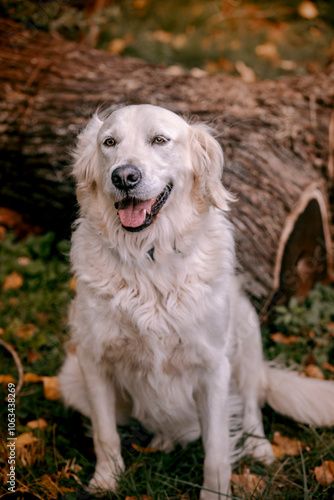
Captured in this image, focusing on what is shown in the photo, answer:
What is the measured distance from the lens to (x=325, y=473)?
2062mm

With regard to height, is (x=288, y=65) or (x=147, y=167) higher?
(x=288, y=65)

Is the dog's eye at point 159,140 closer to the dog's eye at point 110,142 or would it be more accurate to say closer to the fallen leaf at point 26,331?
the dog's eye at point 110,142

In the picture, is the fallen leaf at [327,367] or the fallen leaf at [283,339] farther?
the fallen leaf at [283,339]

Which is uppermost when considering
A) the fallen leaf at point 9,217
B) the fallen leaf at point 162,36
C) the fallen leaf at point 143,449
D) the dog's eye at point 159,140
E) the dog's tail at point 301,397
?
the fallen leaf at point 162,36

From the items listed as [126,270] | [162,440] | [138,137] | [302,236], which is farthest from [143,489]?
[302,236]

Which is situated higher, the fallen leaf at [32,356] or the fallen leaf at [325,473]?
the fallen leaf at [325,473]

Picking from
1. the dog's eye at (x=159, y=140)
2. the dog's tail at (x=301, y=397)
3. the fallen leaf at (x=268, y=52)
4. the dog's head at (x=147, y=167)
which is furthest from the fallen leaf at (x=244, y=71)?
the dog's tail at (x=301, y=397)

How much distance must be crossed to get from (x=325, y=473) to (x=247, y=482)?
0.36 m

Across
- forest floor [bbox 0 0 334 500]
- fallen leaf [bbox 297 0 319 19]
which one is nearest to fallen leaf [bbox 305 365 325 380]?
forest floor [bbox 0 0 334 500]

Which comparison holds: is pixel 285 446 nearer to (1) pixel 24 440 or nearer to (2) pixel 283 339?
(2) pixel 283 339

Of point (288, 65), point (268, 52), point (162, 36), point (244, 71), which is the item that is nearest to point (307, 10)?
point (268, 52)

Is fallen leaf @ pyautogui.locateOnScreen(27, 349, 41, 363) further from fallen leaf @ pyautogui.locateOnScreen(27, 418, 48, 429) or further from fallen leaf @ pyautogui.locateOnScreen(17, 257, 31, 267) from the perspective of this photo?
fallen leaf @ pyautogui.locateOnScreen(17, 257, 31, 267)

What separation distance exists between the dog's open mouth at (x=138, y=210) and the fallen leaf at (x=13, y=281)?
1.78 metres

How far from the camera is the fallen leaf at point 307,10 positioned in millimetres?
5957
